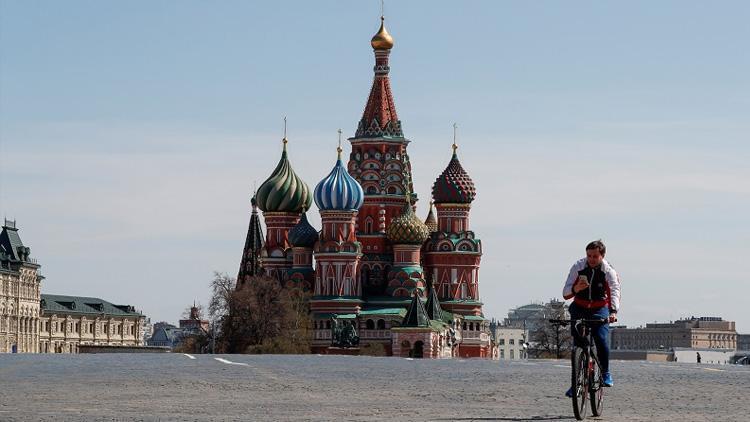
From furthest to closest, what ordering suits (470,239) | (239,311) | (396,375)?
1. (470,239)
2. (239,311)
3. (396,375)

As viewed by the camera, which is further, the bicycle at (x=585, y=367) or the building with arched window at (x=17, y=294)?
the building with arched window at (x=17, y=294)

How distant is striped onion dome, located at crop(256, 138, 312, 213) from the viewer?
119438 mm

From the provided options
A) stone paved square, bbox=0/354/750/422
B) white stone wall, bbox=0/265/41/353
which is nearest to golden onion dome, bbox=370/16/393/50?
white stone wall, bbox=0/265/41/353

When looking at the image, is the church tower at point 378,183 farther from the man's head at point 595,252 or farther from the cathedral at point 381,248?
the man's head at point 595,252

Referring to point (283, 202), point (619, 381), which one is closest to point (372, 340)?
point (283, 202)

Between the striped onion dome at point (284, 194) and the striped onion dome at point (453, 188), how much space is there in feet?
29.1

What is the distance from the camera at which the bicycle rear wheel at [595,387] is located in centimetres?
1627

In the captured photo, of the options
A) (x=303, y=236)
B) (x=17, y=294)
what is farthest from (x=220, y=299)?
(x=17, y=294)

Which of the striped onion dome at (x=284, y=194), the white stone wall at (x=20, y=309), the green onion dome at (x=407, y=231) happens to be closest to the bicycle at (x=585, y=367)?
the green onion dome at (x=407, y=231)

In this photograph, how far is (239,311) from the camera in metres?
109

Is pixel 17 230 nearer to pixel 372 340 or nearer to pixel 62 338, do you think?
pixel 62 338

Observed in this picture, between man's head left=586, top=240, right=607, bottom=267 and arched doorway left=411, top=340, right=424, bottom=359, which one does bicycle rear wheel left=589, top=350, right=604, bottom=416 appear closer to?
man's head left=586, top=240, right=607, bottom=267

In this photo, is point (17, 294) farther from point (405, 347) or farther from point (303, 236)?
point (405, 347)

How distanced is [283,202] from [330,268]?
30.2 feet
